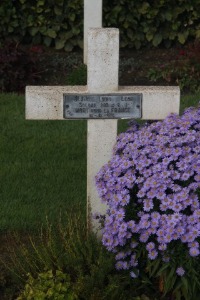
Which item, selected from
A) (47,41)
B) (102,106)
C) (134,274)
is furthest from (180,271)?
(47,41)

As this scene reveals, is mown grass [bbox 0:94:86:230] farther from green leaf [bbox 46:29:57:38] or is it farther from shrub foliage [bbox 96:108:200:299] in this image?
green leaf [bbox 46:29:57:38]

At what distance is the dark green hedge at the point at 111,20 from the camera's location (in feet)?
33.0

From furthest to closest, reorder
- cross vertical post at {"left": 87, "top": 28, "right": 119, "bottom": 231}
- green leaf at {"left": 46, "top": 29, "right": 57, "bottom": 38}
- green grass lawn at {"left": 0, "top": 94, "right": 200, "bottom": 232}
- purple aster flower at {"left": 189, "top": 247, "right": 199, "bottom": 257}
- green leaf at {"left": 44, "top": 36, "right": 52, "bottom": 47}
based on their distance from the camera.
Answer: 1. green leaf at {"left": 44, "top": 36, "right": 52, "bottom": 47}
2. green leaf at {"left": 46, "top": 29, "right": 57, "bottom": 38}
3. green grass lawn at {"left": 0, "top": 94, "right": 200, "bottom": 232}
4. cross vertical post at {"left": 87, "top": 28, "right": 119, "bottom": 231}
5. purple aster flower at {"left": 189, "top": 247, "right": 199, "bottom": 257}

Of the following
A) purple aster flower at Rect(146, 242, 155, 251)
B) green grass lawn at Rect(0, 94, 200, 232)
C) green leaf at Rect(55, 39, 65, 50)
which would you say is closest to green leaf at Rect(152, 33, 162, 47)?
green leaf at Rect(55, 39, 65, 50)

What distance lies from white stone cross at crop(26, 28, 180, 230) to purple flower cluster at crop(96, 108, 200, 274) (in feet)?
0.81

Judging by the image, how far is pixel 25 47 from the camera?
10383 millimetres

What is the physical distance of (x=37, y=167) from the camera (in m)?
6.66

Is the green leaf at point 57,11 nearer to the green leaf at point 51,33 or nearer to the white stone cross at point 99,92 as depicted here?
the green leaf at point 51,33

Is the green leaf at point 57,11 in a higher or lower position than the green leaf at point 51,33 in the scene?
higher

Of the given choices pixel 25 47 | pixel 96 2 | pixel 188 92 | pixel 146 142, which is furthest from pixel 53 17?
pixel 146 142

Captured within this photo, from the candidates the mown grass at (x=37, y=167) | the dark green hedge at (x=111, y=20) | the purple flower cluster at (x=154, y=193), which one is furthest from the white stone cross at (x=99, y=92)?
the dark green hedge at (x=111, y=20)

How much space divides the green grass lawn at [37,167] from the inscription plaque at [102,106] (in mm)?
729

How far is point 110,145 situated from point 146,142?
394 millimetres

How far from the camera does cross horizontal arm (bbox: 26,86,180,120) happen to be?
188 inches
